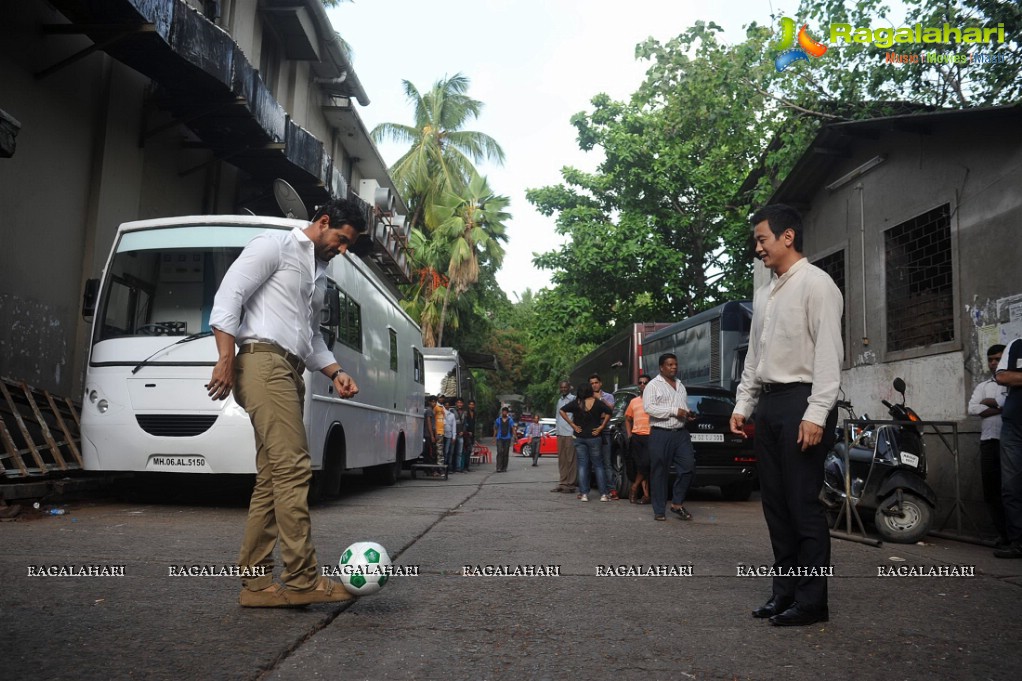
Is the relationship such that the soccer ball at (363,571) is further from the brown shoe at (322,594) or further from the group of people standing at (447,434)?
the group of people standing at (447,434)

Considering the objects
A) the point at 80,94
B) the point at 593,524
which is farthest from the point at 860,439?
the point at 80,94

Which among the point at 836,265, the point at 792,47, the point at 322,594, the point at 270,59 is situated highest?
the point at 270,59

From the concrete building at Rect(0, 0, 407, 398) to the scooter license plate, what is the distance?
7.81 meters

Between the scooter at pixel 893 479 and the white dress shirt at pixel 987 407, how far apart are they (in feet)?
1.83

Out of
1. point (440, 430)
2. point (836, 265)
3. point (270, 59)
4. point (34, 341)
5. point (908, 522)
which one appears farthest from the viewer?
point (440, 430)

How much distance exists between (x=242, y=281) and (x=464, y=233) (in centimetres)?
3278

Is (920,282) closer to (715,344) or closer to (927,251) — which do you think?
(927,251)

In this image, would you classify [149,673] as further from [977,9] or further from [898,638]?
[977,9]

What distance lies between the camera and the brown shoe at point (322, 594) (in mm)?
4055

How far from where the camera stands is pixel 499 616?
421cm

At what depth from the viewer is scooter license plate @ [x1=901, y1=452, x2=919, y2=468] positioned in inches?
303

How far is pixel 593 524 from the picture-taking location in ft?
28.9

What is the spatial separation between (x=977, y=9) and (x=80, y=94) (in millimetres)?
12489

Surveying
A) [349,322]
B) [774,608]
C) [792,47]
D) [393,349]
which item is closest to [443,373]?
[393,349]
